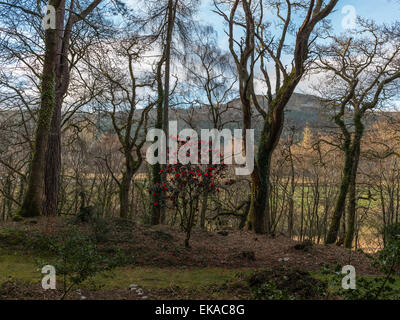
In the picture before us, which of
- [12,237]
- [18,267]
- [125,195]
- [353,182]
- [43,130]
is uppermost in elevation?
[43,130]

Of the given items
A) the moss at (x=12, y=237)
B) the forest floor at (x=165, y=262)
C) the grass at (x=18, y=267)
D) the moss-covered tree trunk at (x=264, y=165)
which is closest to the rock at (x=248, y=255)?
the forest floor at (x=165, y=262)

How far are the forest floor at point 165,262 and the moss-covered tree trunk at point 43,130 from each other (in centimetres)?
65

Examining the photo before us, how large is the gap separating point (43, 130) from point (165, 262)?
4.70 m

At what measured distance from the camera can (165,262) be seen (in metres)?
5.95

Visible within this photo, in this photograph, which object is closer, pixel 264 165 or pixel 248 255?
pixel 248 255

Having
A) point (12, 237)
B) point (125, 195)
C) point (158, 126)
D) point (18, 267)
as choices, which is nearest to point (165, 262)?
point (18, 267)

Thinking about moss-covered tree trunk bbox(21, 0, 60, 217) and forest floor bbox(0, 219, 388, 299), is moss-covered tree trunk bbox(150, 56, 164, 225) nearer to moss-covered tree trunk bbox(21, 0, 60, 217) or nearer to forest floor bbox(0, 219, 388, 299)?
forest floor bbox(0, 219, 388, 299)

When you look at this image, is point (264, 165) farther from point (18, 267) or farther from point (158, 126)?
point (18, 267)

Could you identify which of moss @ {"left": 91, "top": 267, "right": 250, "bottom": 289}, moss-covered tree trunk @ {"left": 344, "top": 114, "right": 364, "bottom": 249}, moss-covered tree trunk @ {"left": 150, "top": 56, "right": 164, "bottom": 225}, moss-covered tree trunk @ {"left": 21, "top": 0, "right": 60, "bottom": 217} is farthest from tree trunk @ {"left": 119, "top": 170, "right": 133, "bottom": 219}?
moss-covered tree trunk @ {"left": 344, "top": 114, "right": 364, "bottom": 249}

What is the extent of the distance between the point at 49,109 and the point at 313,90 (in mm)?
9863

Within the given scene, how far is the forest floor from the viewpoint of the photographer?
13.5 feet

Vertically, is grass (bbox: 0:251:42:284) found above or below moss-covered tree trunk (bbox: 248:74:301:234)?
below

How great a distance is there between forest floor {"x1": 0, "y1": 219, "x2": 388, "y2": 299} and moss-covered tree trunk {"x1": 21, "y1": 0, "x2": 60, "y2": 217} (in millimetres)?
652
